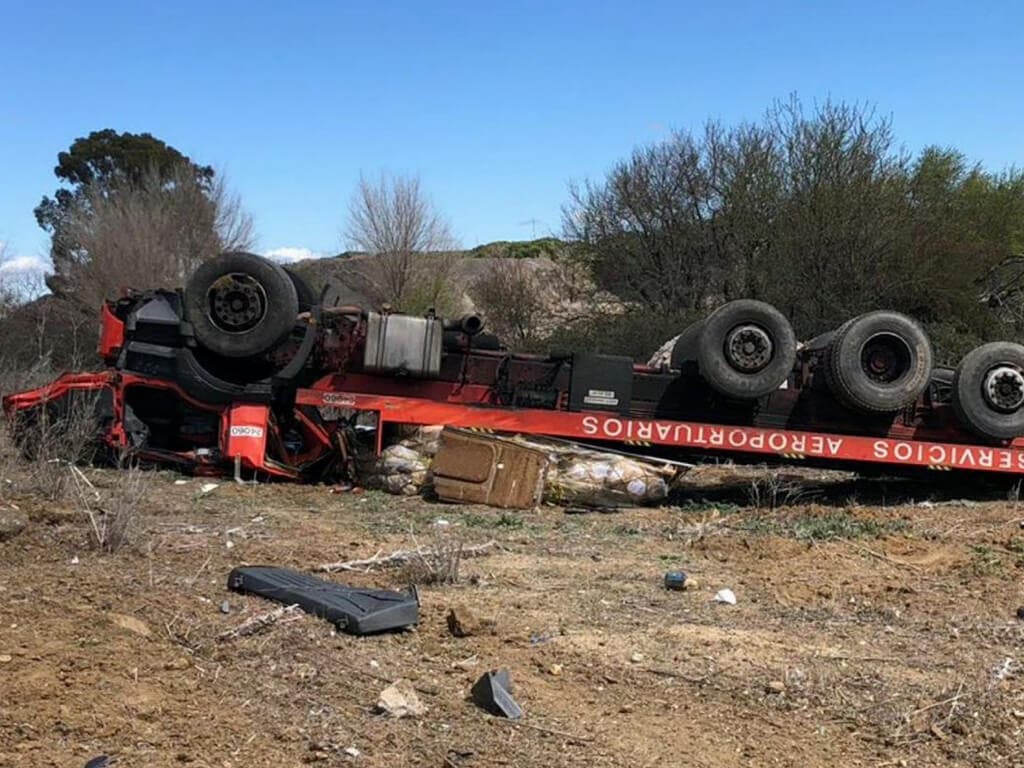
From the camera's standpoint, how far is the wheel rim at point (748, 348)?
30.3 feet

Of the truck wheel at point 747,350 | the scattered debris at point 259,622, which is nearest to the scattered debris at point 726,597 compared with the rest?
the scattered debris at point 259,622

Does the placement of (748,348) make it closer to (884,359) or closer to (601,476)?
(884,359)

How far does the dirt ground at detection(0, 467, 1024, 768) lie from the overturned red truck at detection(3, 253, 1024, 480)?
7.38ft

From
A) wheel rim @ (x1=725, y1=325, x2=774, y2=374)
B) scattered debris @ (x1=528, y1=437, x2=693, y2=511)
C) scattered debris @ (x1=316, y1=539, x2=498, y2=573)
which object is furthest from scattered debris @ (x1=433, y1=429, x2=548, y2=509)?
scattered debris @ (x1=316, y1=539, x2=498, y2=573)

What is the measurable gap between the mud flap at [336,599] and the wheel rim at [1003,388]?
6800 millimetres

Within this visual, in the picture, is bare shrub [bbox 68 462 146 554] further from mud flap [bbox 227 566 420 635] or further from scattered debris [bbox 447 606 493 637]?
scattered debris [bbox 447 606 493 637]

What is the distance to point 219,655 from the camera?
3893mm

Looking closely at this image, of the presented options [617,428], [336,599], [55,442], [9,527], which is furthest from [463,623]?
[617,428]

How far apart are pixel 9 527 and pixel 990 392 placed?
26.5 ft

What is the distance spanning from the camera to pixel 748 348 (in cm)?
927

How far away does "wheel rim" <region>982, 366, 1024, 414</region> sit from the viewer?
9531 millimetres

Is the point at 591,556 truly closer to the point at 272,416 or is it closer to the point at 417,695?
the point at 417,695

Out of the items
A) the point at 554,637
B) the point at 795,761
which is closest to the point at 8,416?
the point at 554,637

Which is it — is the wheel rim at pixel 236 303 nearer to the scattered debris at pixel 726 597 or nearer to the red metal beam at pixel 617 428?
the red metal beam at pixel 617 428
